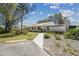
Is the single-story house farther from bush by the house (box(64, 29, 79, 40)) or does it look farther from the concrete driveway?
the concrete driveway

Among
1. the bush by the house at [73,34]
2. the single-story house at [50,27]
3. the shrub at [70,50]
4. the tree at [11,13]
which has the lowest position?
the shrub at [70,50]

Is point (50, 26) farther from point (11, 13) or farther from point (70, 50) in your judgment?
point (11, 13)

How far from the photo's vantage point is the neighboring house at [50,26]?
98.1 inches

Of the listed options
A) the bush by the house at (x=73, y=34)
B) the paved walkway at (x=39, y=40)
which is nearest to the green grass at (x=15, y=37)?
the paved walkway at (x=39, y=40)

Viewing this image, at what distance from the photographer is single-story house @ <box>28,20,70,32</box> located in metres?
2.49

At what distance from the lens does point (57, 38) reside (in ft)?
8.21

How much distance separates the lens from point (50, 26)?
2.51 m

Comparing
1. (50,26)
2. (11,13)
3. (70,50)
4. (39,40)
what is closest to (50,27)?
(50,26)

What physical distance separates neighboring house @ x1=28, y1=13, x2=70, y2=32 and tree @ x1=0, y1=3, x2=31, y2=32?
20 centimetres

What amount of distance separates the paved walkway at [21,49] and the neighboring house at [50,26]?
7.5 inches

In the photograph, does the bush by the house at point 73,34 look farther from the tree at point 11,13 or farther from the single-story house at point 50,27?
the tree at point 11,13

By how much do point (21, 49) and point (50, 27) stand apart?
45cm

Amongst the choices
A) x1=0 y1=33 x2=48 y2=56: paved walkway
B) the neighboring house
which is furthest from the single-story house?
x1=0 y1=33 x2=48 y2=56: paved walkway

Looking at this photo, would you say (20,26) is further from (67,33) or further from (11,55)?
(67,33)
